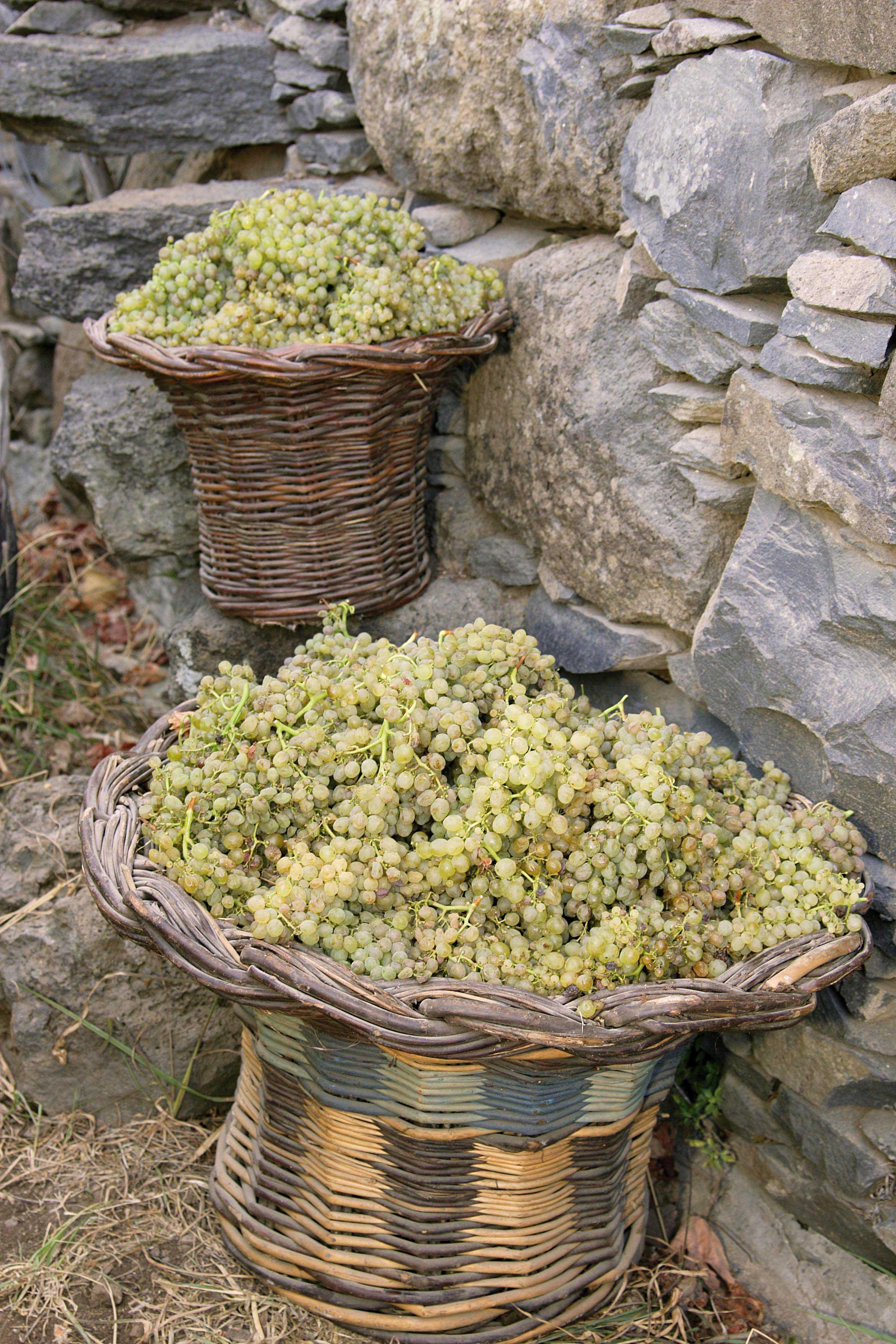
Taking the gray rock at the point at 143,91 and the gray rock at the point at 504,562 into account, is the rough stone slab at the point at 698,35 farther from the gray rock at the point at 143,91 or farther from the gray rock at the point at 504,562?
the gray rock at the point at 143,91

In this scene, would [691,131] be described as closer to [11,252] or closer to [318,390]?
[318,390]

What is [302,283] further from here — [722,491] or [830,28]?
[830,28]

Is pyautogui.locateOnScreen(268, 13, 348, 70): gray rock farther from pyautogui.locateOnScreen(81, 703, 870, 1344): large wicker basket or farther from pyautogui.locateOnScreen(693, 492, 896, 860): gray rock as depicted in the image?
pyautogui.locateOnScreen(81, 703, 870, 1344): large wicker basket

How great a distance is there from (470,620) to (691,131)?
106 centimetres

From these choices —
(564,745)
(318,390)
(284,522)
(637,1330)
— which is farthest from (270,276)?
(637,1330)

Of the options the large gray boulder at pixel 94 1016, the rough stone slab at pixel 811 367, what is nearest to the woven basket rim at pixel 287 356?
the rough stone slab at pixel 811 367

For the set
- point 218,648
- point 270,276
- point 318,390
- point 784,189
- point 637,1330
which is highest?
point 784,189

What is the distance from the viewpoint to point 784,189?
1441mm

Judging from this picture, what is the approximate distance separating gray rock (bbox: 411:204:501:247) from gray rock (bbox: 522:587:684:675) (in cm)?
80

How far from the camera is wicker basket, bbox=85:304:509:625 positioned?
71.2 inches

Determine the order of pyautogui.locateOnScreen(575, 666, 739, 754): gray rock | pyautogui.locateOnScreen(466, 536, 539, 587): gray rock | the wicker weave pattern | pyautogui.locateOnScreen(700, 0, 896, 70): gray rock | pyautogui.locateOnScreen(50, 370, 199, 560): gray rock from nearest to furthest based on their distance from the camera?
pyautogui.locateOnScreen(700, 0, 896, 70): gray rock → the wicker weave pattern → pyautogui.locateOnScreen(575, 666, 739, 754): gray rock → pyautogui.locateOnScreen(466, 536, 539, 587): gray rock → pyautogui.locateOnScreen(50, 370, 199, 560): gray rock

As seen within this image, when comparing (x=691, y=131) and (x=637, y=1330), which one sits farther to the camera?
(x=637, y=1330)

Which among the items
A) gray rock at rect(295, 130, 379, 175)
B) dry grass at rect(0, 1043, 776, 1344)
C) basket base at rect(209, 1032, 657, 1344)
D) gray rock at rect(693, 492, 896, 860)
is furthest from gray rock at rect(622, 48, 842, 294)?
dry grass at rect(0, 1043, 776, 1344)

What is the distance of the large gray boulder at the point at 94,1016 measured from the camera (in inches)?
76.0
